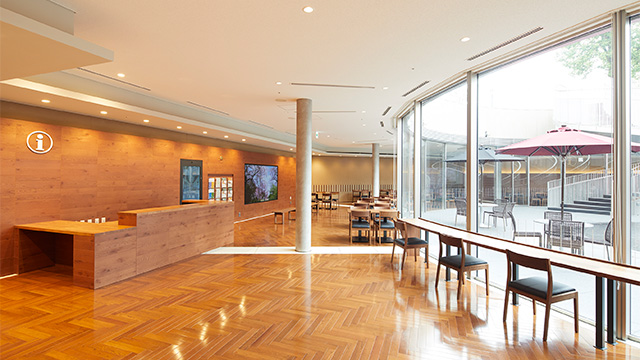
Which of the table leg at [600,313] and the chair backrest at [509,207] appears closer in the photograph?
the table leg at [600,313]

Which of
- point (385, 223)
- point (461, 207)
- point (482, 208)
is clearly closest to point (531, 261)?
point (482, 208)

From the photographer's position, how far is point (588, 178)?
333 cm

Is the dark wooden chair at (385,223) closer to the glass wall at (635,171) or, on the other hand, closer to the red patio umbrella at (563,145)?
the red patio umbrella at (563,145)

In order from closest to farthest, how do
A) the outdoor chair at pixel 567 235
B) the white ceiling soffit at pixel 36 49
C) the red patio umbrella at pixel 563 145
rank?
the white ceiling soffit at pixel 36 49 < the red patio umbrella at pixel 563 145 < the outdoor chair at pixel 567 235

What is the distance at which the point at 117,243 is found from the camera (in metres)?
4.49

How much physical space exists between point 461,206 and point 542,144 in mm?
1746

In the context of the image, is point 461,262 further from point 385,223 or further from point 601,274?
point 385,223

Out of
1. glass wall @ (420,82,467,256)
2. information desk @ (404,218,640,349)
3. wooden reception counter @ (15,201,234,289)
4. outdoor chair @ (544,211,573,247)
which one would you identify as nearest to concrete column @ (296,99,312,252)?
wooden reception counter @ (15,201,234,289)

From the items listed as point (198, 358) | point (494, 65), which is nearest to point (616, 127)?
point (494, 65)

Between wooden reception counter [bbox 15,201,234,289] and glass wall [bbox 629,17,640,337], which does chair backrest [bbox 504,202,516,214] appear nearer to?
glass wall [bbox 629,17,640,337]

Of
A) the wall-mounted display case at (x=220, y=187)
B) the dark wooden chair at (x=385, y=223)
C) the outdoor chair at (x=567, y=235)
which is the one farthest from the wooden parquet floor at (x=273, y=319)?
the wall-mounted display case at (x=220, y=187)

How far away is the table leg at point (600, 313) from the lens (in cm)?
272

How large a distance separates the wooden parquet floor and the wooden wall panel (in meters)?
1.05

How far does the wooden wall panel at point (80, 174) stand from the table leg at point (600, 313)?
757cm
